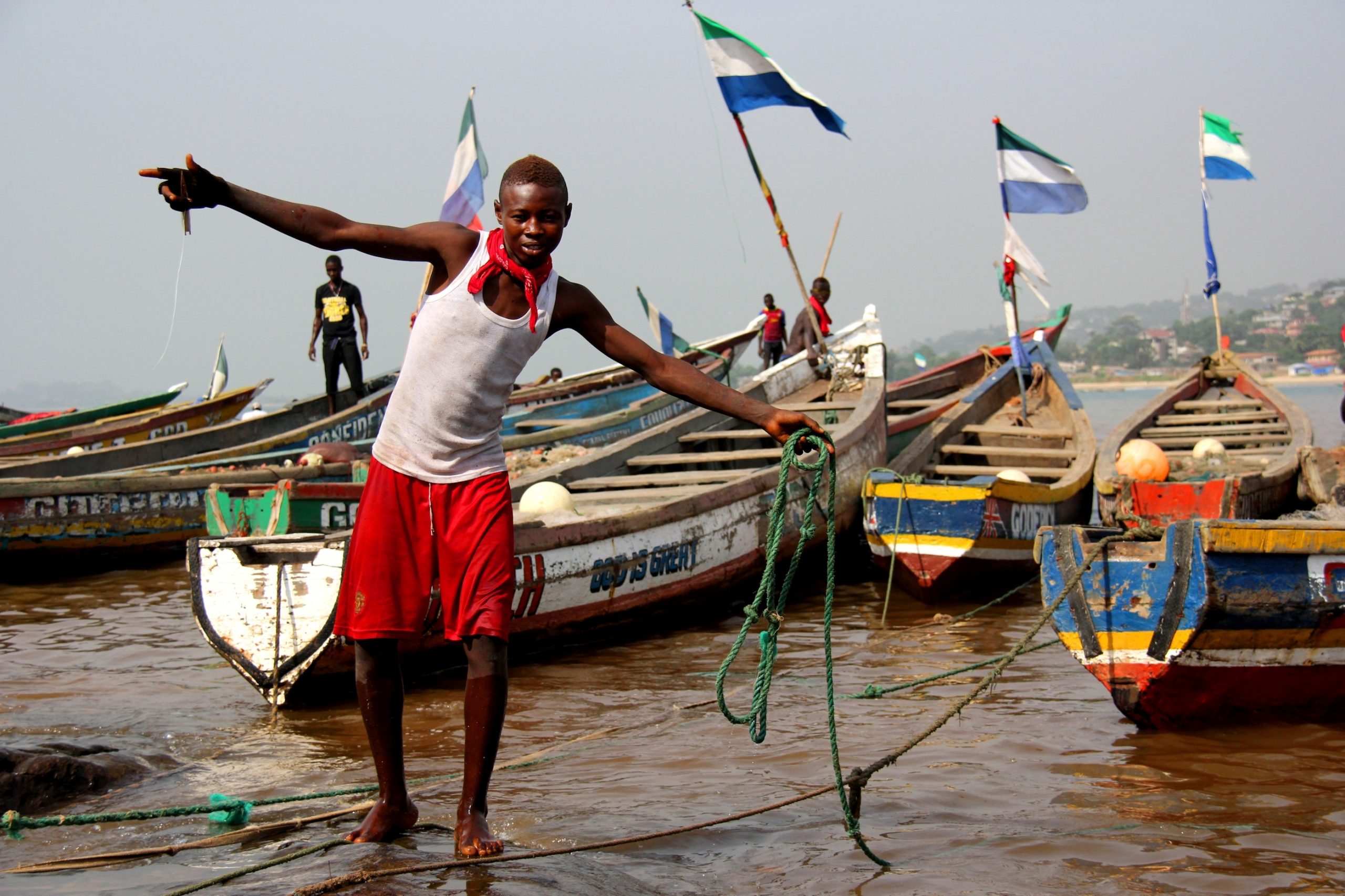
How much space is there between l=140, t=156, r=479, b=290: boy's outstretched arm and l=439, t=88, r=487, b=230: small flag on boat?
31.2ft

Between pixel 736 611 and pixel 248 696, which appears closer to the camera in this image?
pixel 248 696

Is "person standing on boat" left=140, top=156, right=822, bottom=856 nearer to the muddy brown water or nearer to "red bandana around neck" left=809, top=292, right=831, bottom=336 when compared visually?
the muddy brown water

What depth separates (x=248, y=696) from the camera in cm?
536

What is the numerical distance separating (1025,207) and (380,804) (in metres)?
11.0

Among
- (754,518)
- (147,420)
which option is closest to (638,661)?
(754,518)

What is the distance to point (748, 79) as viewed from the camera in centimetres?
1071

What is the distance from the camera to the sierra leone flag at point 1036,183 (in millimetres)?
12023

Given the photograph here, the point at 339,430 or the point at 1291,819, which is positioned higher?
the point at 339,430

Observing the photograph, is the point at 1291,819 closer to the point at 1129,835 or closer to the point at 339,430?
the point at 1129,835

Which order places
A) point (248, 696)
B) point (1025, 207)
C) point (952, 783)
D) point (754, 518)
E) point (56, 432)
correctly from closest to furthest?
1. point (952, 783)
2. point (248, 696)
3. point (754, 518)
4. point (1025, 207)
5. point (56, 432)

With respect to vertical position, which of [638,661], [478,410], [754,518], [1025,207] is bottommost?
[638,661]

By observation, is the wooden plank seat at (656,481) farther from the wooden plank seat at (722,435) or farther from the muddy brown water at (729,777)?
the muddy brown water at (729,777)

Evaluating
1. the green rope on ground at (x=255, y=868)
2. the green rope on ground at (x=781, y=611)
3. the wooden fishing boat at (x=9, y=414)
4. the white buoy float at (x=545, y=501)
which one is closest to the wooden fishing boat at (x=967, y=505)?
the white buoy float at (x=545, y=501)

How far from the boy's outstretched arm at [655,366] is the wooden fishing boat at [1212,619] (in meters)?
2.16
